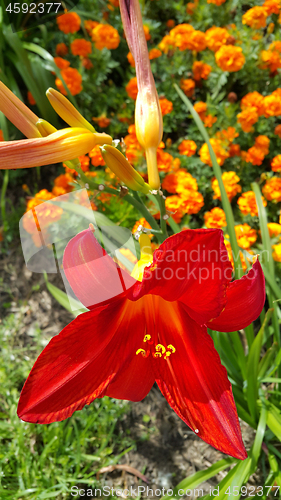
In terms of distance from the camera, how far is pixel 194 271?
24.1 inches

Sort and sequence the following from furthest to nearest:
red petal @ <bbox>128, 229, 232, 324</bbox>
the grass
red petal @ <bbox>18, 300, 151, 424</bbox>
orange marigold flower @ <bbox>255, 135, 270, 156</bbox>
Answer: orange marigold flower @ <bbox>255, 135, 270, 156</bbox>
the grass
red petal @ <bbox>18, 300, 151, 424</bbox>
red petal @ <bbox>128, 229, 232, 324</bbox>

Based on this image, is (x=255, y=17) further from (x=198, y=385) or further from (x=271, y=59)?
(x=198, y=385)

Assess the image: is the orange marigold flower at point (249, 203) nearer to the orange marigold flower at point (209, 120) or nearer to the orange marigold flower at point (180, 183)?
the orange marigold flower at point (180, 183)

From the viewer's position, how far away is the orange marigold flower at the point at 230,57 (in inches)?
76.8

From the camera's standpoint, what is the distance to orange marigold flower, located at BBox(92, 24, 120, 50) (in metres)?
2.18

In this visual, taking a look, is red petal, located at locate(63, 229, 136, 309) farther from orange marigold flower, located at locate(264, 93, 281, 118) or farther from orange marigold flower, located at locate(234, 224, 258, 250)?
orange marigold flower, located at locate(264, 93, 281, 118)

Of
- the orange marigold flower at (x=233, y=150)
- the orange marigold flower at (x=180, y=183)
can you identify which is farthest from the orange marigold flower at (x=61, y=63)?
the orange marigold flower at (x=233, y=150)

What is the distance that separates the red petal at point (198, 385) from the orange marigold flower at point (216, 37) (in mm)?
1933

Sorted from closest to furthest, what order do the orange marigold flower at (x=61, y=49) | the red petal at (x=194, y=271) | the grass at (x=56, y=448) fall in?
the red petal at (x=194, y=271)
the grass at (x=56, y=448)
the orange marigold flower at (x=61, y=49)

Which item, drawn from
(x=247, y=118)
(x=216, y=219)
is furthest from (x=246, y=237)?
(x=247, y=118)

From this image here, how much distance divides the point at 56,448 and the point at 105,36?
8.07 ft

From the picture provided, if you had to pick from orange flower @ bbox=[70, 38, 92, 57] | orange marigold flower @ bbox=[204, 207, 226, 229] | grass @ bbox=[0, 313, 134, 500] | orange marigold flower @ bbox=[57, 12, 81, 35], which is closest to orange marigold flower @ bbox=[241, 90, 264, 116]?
orange marigold flower @ bbox=[204, 207, 226, 229]

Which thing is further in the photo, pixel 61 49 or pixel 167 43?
pixel 61 49

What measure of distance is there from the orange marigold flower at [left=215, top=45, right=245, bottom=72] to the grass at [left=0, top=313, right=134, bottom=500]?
2024mm
